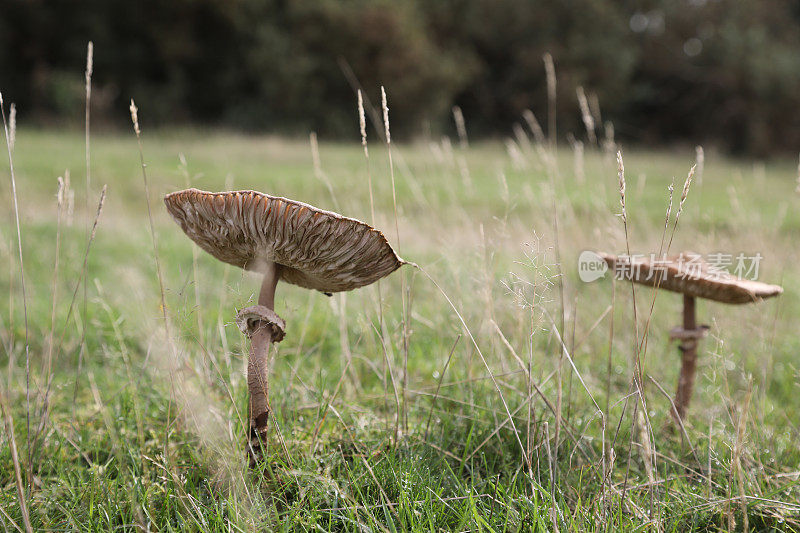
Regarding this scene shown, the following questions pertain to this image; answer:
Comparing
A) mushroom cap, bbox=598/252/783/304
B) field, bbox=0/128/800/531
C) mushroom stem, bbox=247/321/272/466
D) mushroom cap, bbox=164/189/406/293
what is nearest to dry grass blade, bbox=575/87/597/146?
field, bbox=0/128/800/531

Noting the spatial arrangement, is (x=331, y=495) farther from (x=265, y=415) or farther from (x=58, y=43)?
(x=58, y=43)

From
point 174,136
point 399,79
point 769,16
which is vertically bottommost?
point 174,136

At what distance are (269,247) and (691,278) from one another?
147 centimetres

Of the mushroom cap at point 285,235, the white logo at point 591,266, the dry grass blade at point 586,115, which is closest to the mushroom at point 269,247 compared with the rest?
the mushroom cap at point 285,235

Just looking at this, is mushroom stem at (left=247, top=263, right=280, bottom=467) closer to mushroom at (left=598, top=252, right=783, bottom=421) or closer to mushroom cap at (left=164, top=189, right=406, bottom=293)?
mushroom cap at (left=164, top=189, right=406, bottom=293)

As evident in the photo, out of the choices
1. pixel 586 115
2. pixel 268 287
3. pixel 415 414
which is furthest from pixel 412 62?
pixel 268 287

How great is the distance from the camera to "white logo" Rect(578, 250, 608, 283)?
2.45m

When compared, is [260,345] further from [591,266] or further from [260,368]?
[591,266]

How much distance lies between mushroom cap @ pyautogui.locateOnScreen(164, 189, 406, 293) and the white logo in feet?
3.72

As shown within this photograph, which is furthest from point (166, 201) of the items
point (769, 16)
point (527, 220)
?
point (769, 16)

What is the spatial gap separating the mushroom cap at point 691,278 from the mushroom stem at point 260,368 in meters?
1.21

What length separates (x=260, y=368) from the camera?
1724 millimetres

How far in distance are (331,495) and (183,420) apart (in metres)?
0.71

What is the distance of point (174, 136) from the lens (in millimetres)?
15109
